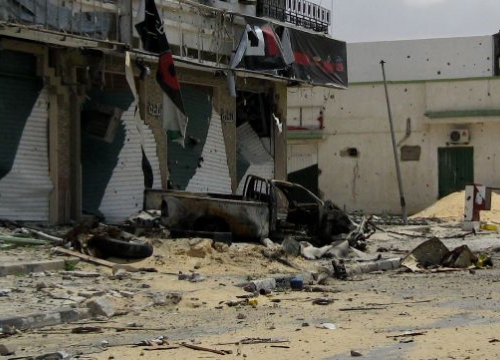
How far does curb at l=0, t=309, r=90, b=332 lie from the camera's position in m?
9.38

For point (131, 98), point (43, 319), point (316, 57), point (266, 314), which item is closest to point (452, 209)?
point (316, 57)

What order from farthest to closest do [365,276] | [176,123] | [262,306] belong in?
[176,123] → [365,276] → [262,306]

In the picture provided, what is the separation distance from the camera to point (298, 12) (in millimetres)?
26859

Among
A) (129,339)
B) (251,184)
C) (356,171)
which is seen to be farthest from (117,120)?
(356,171)

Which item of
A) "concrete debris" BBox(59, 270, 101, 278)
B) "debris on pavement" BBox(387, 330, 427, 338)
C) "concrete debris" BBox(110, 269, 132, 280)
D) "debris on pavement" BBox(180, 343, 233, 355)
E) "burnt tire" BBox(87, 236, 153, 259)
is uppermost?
"burnt tire" BBox(87, 236, 153, 259)

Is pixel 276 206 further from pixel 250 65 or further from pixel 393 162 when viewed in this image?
pixel 393 162

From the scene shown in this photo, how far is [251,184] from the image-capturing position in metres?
19.5

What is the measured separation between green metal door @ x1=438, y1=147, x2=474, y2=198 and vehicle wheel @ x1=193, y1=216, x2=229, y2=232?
2098 cm

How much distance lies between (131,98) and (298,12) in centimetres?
749

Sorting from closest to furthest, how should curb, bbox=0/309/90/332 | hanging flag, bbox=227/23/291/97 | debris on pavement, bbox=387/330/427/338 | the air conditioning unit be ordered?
debris on pavement, bbox=387/330/427/338 < curb, bbox=0/309/90/332 < hanging flag, bbox=227/23/291/97 < the air conditioning unit

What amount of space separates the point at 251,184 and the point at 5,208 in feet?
16.4

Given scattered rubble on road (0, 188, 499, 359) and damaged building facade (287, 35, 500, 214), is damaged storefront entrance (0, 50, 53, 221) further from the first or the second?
damaged building facade (287, 35, 500, 214)

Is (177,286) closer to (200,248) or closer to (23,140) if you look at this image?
(200,248)

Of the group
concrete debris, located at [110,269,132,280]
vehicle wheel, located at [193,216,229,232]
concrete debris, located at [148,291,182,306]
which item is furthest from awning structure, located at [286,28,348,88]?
concrete debris, located at [148,291,182,306]
